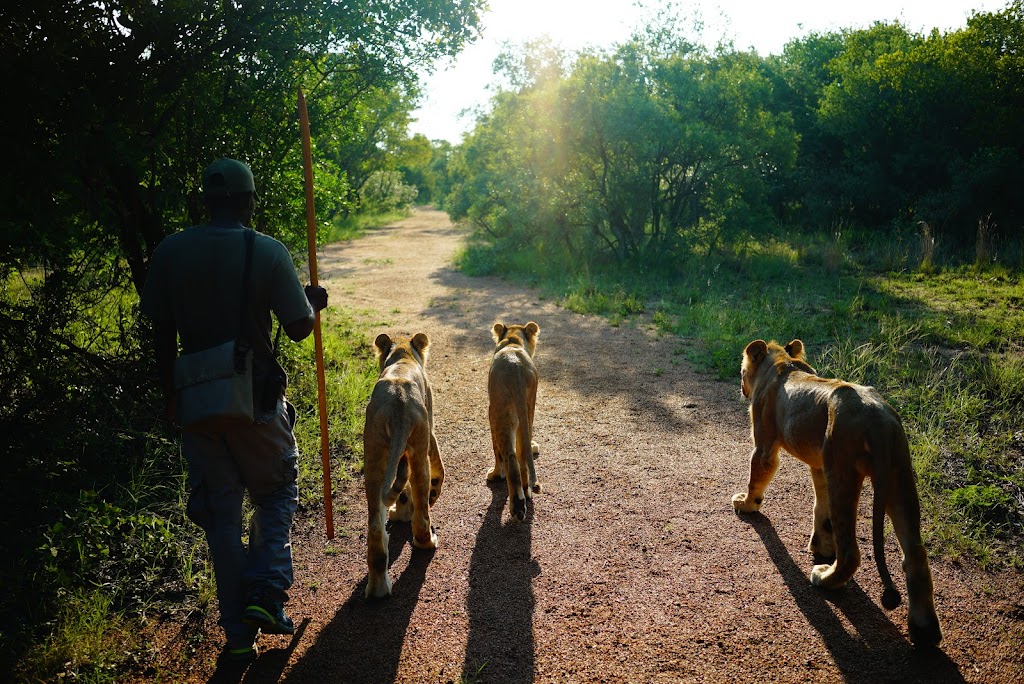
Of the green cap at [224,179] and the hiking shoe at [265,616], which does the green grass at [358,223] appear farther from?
the hiking shoe at [265,616]

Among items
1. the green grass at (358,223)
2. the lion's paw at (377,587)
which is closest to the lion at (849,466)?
the lion's paw at (377,587)

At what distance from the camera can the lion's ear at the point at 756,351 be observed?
4660 millimetres

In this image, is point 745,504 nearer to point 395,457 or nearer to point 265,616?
point 395,457

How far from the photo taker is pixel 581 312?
11.4 meters

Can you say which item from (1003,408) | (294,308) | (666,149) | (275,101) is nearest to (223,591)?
(294,308)

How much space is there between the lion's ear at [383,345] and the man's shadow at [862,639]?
3026 mm

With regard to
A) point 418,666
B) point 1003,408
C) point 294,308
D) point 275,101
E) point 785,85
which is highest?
point 785,85

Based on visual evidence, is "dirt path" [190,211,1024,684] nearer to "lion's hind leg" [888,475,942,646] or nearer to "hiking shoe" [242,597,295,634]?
"lion's hind leg" [888,475,942,646]

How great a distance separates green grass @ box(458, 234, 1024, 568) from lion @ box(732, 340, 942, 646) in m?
1.13

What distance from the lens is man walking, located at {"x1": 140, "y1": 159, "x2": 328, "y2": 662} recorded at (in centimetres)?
309

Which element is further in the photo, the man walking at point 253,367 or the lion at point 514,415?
the lion at point 514,415

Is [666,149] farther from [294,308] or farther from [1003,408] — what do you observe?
[294,308]

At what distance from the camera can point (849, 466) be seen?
136 inches

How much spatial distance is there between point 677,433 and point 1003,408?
2.86 meters
